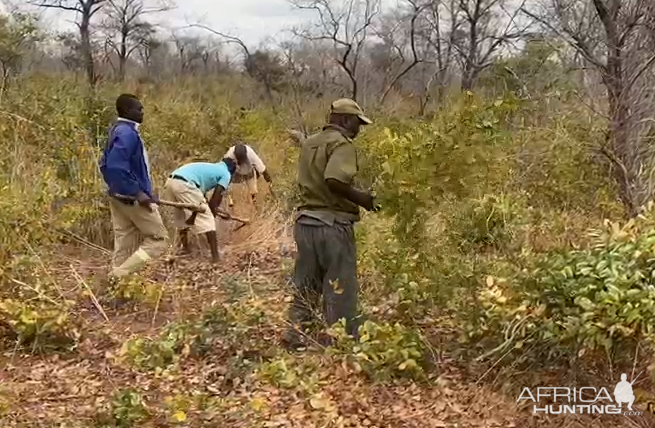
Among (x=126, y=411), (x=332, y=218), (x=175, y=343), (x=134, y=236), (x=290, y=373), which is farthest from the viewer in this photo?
(x=134, y=236)

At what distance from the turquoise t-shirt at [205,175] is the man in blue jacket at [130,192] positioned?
2.46 feet

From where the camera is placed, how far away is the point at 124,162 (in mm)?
5242

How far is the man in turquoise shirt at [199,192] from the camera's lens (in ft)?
20.8

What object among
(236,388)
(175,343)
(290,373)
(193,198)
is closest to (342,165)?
(290,373)

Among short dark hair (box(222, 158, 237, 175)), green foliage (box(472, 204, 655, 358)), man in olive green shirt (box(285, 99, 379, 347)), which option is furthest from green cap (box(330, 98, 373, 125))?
short dark hair (box(222, 158, 237, 175))

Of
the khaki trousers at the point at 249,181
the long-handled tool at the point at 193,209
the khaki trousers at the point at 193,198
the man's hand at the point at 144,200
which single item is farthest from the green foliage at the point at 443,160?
the khaki trousers at the point at 249,181

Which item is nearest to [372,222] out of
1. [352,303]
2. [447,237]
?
[447,237]

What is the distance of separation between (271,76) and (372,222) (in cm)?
1637

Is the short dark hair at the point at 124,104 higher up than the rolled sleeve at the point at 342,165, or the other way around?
the short dark hair at the point at 124,104

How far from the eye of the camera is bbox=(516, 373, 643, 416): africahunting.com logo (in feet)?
11.2

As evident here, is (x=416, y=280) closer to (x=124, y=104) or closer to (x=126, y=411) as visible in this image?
(x=126, y=411)

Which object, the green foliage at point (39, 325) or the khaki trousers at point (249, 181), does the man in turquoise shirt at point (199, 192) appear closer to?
the khaki trousers at point (249, 181)

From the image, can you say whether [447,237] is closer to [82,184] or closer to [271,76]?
[82,184]

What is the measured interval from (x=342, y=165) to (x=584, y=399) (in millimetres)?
1685
